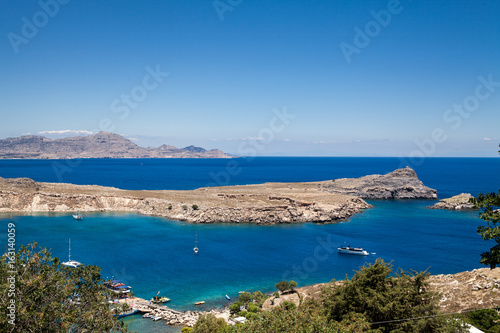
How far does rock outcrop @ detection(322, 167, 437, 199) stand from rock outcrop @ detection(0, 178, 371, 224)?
2293 centimetres

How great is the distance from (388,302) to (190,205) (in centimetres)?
5364

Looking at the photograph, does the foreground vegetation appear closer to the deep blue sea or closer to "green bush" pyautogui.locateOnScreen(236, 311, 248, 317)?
"green bush" pyautogui.locateOnScreen(236, 311, 248, 317)

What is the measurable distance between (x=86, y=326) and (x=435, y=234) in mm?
57847

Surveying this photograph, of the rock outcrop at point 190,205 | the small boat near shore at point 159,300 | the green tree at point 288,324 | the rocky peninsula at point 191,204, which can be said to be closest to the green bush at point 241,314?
the small boat near shore at point 159,300

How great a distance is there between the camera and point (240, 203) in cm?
6862

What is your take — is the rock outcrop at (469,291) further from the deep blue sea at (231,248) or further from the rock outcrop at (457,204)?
the rock outcrop at (457,204)

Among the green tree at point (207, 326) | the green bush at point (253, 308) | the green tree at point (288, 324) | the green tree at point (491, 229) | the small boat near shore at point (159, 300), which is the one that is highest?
the green tree at point (491, 229)

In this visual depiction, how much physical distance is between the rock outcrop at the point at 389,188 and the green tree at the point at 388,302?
78.6 meters

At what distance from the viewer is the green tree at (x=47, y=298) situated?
32.8 ft

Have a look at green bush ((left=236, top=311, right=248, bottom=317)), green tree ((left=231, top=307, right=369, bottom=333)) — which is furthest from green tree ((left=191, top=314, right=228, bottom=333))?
green tree ((left=231, top=307, right=369, bottom=333))

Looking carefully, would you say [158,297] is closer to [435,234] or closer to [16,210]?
[435,234]

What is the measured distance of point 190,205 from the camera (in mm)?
66312

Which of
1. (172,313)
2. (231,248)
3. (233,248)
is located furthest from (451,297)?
(231,248)

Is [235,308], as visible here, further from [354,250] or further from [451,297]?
[354,250]
